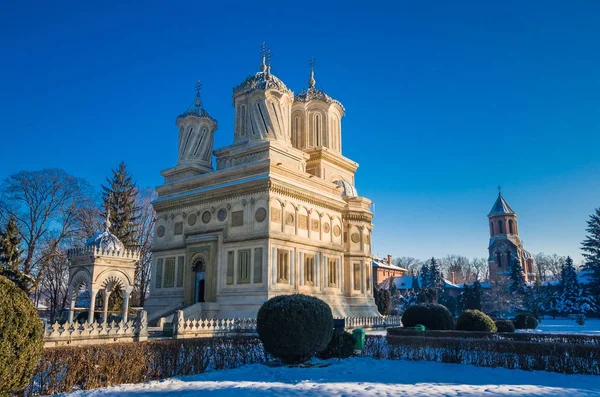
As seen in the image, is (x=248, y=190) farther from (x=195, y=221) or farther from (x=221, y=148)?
(x=221, y=148)

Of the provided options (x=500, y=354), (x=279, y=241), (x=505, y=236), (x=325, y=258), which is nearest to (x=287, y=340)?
(x=500, y=354)

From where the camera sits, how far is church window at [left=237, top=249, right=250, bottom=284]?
25.0 metres

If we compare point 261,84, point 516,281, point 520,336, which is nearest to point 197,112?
point 261,84

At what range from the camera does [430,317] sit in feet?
70.1

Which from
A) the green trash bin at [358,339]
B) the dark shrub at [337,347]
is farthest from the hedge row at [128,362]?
the green trash bin at [358,339]

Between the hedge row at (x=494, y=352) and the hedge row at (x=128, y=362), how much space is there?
4.64 metres

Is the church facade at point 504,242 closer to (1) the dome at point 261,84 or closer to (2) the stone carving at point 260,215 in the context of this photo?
(1) the dome at point 261,84

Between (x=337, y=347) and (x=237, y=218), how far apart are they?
12891 mm

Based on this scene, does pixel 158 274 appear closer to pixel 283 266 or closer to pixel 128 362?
pixel 283 266

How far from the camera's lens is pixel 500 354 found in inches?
512

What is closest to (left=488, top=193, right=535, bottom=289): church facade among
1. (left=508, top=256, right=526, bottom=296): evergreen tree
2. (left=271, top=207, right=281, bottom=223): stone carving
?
(left=508, top=256, right=526, bottom=296): evergreen tree

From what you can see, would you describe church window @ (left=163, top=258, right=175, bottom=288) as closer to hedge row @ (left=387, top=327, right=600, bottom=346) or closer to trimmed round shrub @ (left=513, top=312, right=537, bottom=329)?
hedge row @ (left=387, top=327, right=600, bottom=346)

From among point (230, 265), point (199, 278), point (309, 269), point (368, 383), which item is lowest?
point (368, 383)

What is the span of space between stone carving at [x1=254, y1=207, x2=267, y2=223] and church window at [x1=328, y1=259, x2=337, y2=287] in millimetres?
6390
